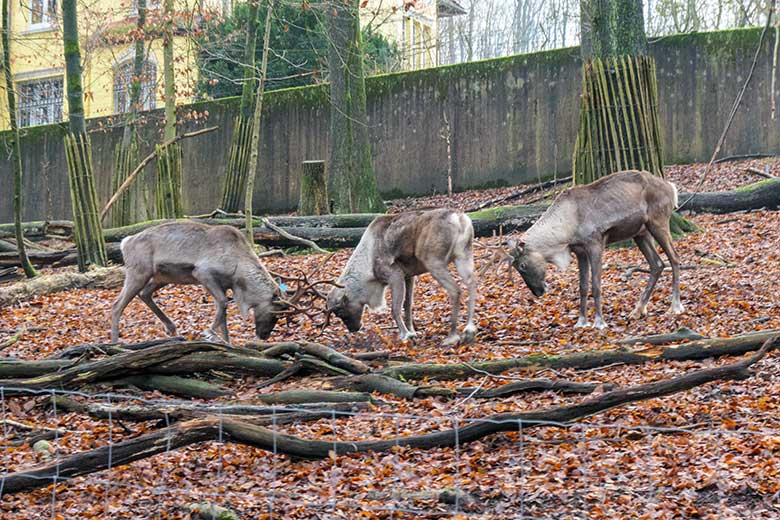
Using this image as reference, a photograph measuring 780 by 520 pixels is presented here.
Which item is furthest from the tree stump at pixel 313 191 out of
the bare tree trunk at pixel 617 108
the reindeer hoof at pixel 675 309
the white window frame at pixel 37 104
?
the white window frame at pixel 37 104

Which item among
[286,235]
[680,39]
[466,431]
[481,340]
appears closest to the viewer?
[466,431]

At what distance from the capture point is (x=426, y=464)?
7465mm

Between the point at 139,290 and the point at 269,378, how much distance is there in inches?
134

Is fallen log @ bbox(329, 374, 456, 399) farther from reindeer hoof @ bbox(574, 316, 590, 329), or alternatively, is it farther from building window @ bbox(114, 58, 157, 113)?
building window @ bbox(114, 58, 157, 113)

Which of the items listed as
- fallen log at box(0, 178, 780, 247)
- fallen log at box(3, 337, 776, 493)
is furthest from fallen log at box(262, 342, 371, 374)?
fallen log at box(0, 178, 780, 247)

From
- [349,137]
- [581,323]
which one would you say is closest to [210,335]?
[581,323]

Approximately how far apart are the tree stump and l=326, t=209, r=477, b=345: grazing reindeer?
6597mm

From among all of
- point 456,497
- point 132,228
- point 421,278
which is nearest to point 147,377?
point 456,497

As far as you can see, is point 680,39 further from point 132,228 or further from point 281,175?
point 132,228

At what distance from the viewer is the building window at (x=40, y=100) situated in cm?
3491

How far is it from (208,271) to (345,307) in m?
1.59

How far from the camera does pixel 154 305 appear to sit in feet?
41.8

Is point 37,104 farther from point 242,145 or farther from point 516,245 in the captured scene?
point 516,245

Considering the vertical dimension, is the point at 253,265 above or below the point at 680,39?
below
